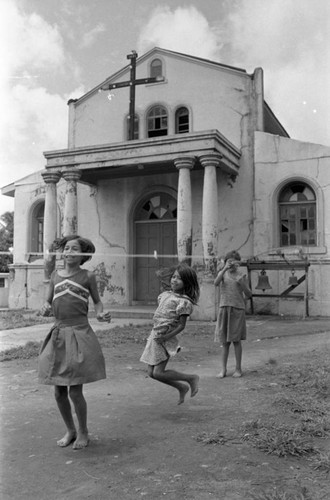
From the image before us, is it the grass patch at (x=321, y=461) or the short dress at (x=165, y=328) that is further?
the short dress at (x=165, y=328)

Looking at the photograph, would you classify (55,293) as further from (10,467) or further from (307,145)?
(307,145)

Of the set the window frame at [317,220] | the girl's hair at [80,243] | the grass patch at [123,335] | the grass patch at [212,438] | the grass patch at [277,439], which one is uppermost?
the window frame at [317,220]

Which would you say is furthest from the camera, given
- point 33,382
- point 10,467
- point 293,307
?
point 293,307

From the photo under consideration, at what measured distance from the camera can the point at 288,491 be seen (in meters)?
2.60

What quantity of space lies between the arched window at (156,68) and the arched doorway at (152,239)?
366 cm

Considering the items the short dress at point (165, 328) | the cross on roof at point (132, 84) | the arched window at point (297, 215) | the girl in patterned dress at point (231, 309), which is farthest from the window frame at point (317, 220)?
the short dress at point (165, 328)

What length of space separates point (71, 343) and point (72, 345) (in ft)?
0.05

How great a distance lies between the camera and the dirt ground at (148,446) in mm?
2658

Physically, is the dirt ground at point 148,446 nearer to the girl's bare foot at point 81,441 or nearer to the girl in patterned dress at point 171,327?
the girl's bare foot at point 81,441

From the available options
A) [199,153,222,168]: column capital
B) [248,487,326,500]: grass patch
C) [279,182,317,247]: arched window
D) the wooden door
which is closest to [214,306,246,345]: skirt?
[248,487,326,500]: grass patch

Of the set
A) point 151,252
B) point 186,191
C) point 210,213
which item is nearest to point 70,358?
point 210,213

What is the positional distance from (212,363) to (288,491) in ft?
13.5

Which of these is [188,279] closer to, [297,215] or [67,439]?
[67,439]

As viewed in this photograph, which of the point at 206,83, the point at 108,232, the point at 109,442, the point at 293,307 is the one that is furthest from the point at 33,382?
the point at 206,83
